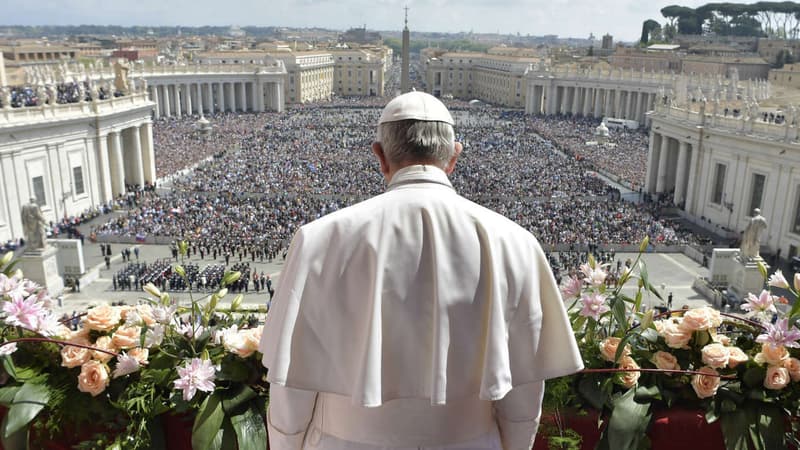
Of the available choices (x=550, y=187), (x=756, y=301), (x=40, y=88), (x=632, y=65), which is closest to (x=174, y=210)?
(x=40, y=88)

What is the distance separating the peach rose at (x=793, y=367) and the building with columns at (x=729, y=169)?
30596mm

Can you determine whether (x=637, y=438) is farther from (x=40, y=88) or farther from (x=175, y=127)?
(x=175, y=127)

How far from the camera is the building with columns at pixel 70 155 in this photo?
103 feet

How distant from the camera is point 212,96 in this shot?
287ft

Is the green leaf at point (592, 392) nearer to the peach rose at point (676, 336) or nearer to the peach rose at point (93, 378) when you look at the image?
the peach rose at point (676, 336)

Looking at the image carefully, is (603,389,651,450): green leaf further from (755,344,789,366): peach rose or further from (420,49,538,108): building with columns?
(420,49,538,108): building with columns

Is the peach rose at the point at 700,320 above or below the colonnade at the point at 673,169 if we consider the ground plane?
above

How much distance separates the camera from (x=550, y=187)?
41312mm

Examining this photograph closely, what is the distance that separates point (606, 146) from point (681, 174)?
2001 centimetres

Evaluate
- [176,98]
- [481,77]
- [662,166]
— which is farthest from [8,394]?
[481,77]

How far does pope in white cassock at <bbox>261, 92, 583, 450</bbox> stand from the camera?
2521 millimetres

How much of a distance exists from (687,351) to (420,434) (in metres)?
2.55

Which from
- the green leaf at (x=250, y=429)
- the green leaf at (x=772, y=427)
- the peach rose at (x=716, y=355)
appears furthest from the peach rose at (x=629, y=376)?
the green leaf at (x=250, y=429)

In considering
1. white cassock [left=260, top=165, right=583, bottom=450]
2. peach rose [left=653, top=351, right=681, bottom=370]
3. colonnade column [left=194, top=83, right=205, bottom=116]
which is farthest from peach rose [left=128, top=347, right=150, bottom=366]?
colonnade column [left=194, top=83, right=205, bottom=116]
